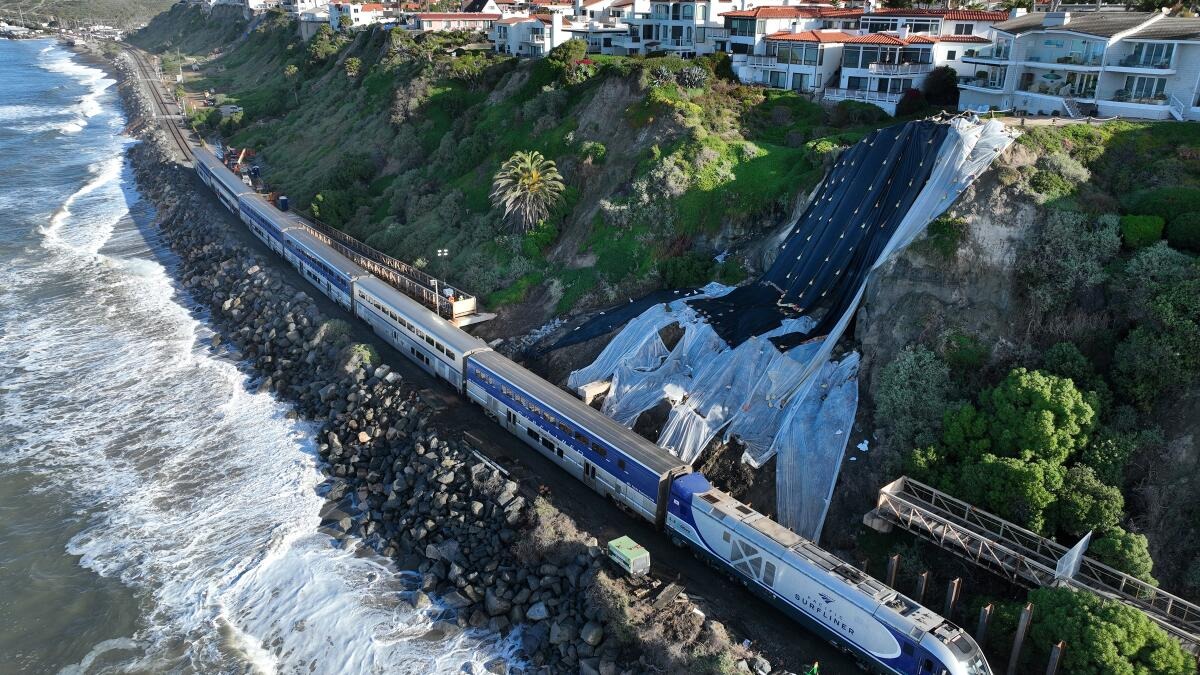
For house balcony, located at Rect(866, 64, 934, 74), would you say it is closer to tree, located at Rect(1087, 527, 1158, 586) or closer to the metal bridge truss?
the metal bridge truss

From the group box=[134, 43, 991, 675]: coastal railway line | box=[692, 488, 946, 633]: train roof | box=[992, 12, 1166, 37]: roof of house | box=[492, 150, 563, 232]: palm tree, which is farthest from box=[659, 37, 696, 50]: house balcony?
box=[692, 488, 946, 633]: train roof

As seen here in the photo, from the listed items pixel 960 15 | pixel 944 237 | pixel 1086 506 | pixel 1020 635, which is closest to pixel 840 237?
pixel 944 237

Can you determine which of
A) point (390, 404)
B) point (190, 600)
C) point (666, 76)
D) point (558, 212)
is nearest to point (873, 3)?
point (666, 76)

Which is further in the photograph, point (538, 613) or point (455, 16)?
point (455, 16)

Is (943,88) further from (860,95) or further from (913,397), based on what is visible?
(913,397)

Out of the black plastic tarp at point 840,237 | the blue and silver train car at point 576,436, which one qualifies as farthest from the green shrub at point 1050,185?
the blue and silver train car at point 576,436

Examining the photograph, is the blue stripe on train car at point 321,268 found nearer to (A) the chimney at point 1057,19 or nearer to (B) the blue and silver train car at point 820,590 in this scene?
(B) the blue and silver train car at point 820,590

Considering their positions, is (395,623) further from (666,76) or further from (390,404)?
(666,76)
